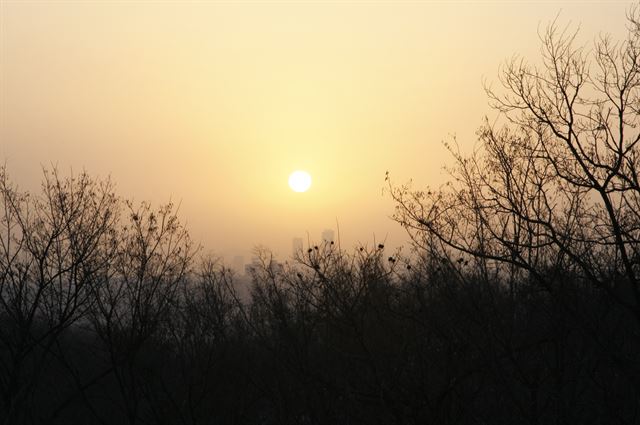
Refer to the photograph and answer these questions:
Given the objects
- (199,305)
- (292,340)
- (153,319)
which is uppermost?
(199,305)

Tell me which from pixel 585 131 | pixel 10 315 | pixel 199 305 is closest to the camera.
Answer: pixel 585 131

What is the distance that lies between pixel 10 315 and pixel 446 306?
34.1ft

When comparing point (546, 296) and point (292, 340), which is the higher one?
point (292, 340)

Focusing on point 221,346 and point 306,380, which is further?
point 221,346

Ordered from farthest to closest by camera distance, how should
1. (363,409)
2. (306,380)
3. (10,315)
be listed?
(10,315)
(306,380)
(363,409)

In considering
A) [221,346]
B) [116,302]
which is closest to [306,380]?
[116,302]

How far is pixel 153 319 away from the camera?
1673 centimetres

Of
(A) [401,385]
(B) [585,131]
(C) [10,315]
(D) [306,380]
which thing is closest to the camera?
(A) [401,385]

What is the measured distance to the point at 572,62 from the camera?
1241 centimetres

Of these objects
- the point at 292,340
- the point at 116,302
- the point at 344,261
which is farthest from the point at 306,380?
the point at 116,302

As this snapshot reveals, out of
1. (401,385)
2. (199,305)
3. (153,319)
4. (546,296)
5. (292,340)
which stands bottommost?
(401,385)

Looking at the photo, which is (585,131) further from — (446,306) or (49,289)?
(49,289)

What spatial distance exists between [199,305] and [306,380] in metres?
6.26

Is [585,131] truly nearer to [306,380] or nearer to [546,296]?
[546,296]
